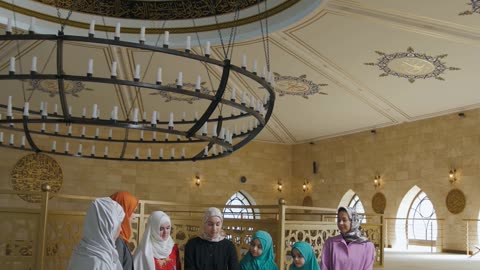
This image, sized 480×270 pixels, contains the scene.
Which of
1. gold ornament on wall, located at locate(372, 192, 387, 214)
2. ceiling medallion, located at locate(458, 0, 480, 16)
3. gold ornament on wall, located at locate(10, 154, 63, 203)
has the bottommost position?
gold ornament on wall, located at locate(372, 192, 387, 214)

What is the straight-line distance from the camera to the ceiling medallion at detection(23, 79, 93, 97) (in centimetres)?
1022

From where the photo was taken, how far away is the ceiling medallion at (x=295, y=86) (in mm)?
10078

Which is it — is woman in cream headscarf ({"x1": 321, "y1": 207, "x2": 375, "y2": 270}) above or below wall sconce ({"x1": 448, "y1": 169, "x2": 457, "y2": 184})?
below

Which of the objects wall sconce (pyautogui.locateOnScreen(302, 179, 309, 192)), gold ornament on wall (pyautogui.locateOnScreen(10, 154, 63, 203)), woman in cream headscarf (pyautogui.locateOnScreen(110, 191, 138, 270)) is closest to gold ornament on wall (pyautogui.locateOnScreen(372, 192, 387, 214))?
wall sconce (pyautogui.locateOnScreen(302, 179, 309, 192))

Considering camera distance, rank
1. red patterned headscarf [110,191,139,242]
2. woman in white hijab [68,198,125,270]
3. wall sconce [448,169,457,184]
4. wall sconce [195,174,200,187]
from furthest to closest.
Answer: wall sconce [195,174,200,187] < wall sconce [448,169,457,184] < red patterned headscarf [110,191,139,242] < woman in white hijab [68,198,125,270]

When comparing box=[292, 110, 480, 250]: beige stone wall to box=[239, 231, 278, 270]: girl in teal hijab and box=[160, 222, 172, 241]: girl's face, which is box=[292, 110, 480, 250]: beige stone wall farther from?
box=[160, 222, 172, 241]: girl's face

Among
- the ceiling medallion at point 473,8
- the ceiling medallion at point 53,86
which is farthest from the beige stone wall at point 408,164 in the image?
the ceiling medallion at point 53,86

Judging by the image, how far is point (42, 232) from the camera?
5406 millimetres

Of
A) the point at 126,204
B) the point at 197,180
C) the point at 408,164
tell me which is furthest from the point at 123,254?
the point at 197,180

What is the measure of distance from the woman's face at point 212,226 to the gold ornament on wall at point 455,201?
8544mm

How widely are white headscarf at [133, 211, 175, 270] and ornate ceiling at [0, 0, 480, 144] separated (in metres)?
4.64

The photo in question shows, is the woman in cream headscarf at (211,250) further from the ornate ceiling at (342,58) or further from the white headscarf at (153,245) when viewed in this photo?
the ornate ceiling at (342,58)

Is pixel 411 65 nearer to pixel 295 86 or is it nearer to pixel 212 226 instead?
pixel 295 86

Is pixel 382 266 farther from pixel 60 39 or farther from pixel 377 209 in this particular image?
pixel 60 39
